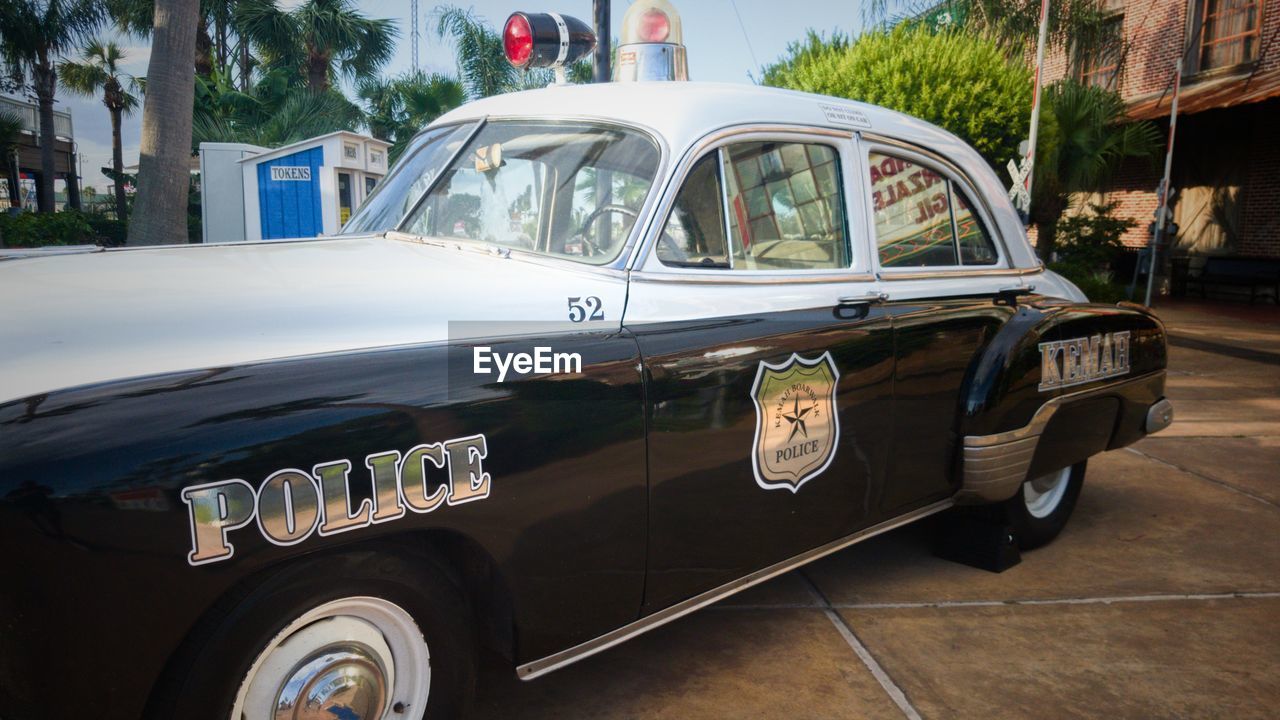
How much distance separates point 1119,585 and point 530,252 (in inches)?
114

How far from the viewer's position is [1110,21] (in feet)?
65.5

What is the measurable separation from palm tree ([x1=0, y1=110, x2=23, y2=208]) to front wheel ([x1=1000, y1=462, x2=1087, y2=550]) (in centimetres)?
3048

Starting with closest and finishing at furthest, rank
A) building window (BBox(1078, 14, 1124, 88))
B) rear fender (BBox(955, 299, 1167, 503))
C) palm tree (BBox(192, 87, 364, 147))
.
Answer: rear fender (BBox(955, 299, 1167, 503))
building window (BBox(1078, 14, 1124, 88))
palm tree (BBox(192, 87, 364, 147))

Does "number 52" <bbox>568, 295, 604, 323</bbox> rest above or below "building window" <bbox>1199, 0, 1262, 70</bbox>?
below

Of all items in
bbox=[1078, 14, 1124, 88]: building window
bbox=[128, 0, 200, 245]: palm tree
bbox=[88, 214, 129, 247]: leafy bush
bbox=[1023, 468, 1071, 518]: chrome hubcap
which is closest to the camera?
bbox=[1023, 468, 1071, 518]: chrome hubcap

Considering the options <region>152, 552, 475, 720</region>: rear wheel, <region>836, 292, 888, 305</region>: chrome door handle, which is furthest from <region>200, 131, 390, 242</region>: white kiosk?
<region>152, 552, 475, 720</region>: rear wheel

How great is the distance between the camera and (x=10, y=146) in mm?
26734

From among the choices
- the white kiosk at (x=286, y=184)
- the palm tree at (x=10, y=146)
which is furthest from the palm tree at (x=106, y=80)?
the white kiosk at (x=286, y=184)

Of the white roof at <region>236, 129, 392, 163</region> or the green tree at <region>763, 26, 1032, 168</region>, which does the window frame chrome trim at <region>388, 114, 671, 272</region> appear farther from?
the green tree at <region>763, 26, 1032, 168</region>

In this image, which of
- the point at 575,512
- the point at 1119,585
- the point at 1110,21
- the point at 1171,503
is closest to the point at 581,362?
the point at 575,512

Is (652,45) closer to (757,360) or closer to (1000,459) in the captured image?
(757,360)

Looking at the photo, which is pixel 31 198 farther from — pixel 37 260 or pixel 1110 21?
A: pixel 37 260

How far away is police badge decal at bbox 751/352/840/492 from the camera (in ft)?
8.39

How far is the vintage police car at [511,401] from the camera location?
1.58 metres
